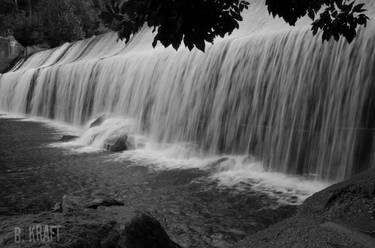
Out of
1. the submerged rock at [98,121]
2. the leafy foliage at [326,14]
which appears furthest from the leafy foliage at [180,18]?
the submerged rock at [98,121]

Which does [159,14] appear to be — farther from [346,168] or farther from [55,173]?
[55,173]

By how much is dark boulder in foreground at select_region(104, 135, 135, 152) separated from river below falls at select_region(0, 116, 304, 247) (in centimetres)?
50

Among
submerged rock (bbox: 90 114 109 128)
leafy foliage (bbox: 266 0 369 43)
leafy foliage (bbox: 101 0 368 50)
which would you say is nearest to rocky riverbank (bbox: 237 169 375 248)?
leafy foliage (bbox: 266 0 369 43)

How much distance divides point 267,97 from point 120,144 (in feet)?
13.3

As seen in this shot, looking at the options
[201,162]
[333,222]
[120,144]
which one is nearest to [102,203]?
[333,222]

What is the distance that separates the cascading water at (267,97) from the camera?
6484 millimetres

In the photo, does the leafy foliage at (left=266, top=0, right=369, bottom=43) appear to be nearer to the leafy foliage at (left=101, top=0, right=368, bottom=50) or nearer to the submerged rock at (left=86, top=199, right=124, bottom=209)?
the leafy foliage at (left=101, top=0, right=368, bottom=50)

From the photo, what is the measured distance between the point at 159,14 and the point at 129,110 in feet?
35.9

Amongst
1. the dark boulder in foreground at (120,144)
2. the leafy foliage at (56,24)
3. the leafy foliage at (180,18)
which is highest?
the leafy foliage at (56,24)

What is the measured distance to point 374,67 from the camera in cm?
626

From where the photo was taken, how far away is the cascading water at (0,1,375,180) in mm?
6484

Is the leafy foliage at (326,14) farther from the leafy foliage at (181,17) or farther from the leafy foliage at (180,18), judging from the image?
the leafy foliage at (180,18)

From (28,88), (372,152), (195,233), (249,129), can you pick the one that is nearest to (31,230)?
(195,233)

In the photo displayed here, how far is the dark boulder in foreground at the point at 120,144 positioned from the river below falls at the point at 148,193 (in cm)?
50
